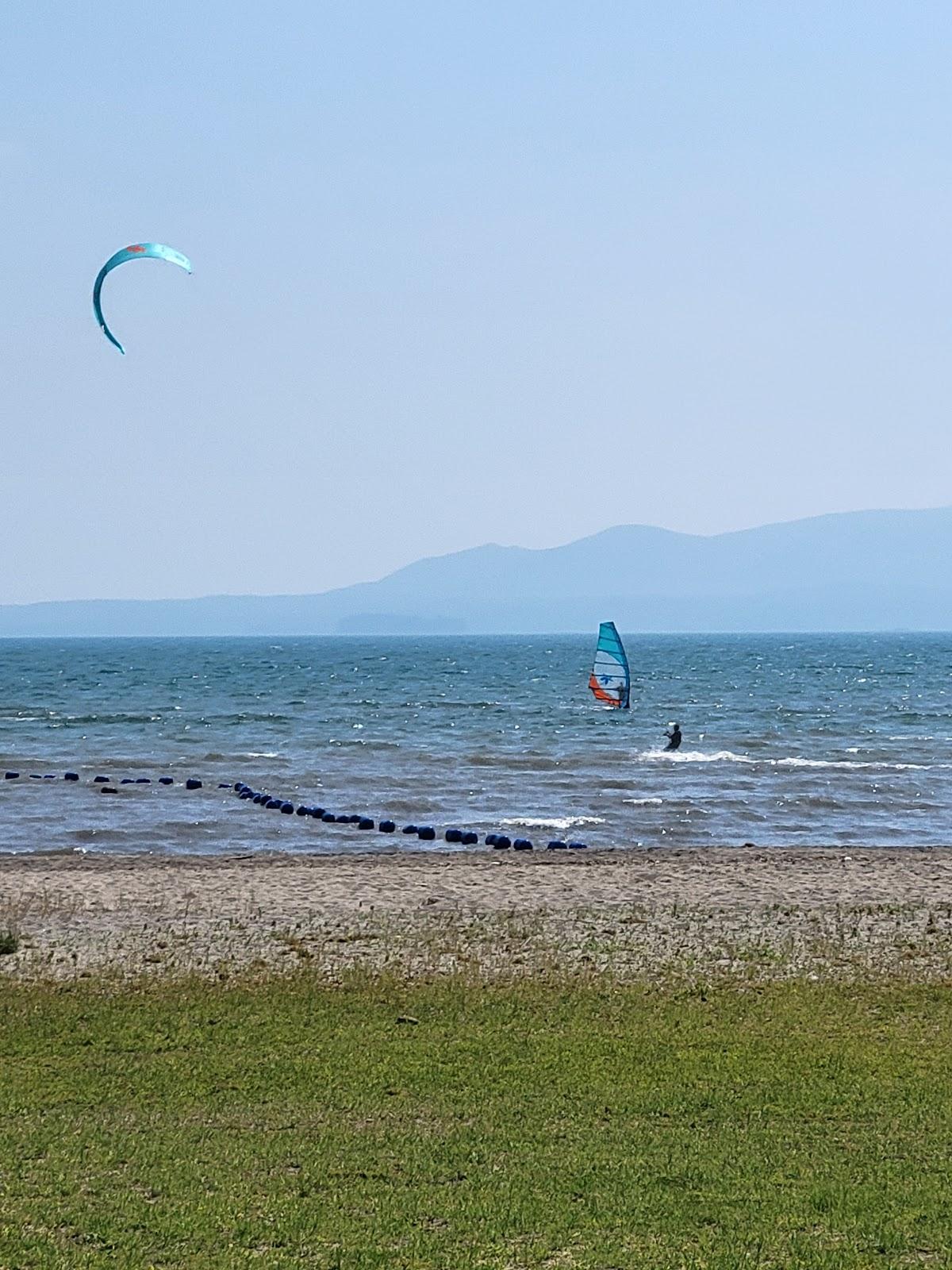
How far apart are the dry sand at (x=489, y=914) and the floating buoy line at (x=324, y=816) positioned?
195 cm

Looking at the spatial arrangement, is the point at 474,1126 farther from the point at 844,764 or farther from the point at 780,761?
the point at 780,761

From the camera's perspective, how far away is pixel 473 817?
31594mm

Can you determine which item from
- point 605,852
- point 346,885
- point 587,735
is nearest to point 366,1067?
point 346,885

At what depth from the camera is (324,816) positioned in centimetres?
3116

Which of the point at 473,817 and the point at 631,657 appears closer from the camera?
the point at 473,817

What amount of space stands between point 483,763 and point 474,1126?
34272 millimetres

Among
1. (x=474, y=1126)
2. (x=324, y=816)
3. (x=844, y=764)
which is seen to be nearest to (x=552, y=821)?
(x=324, y=816)

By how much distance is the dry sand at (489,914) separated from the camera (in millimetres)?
14797

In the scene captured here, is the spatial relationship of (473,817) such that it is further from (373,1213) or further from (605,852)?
(373,1213)

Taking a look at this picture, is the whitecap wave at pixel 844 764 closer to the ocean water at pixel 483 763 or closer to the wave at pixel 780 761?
the wave at pixel 780 761

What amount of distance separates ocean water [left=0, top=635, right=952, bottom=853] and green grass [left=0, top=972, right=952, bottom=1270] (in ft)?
48.2

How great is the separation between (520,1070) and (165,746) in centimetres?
3935

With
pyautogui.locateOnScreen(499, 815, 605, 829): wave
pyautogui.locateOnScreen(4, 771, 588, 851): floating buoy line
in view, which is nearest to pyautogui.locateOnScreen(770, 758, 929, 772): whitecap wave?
pyautogui.locateOnScreen(499, 815, 605, 829): wave

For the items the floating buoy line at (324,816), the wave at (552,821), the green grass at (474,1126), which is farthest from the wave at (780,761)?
the green grass at (474,1126)
